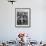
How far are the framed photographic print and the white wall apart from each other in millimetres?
117

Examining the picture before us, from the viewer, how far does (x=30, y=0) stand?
526 cm

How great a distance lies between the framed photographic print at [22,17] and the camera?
5.28 meters

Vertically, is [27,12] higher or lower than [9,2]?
lower

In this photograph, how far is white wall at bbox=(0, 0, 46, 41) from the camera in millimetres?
5273

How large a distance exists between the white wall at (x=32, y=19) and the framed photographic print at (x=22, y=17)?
12cm

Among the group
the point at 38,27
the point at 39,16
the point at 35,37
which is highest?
the point at 39,16

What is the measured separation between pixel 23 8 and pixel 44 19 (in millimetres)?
929

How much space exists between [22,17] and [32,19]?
1.32ft

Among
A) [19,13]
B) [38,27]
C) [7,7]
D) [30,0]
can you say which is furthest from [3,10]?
[38,27]

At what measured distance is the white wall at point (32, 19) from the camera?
527 cm

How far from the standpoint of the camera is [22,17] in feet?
17.5

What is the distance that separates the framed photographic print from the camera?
528cm

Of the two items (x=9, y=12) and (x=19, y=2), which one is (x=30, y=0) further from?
(x=9, y=12)

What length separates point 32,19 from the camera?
5285 mm
